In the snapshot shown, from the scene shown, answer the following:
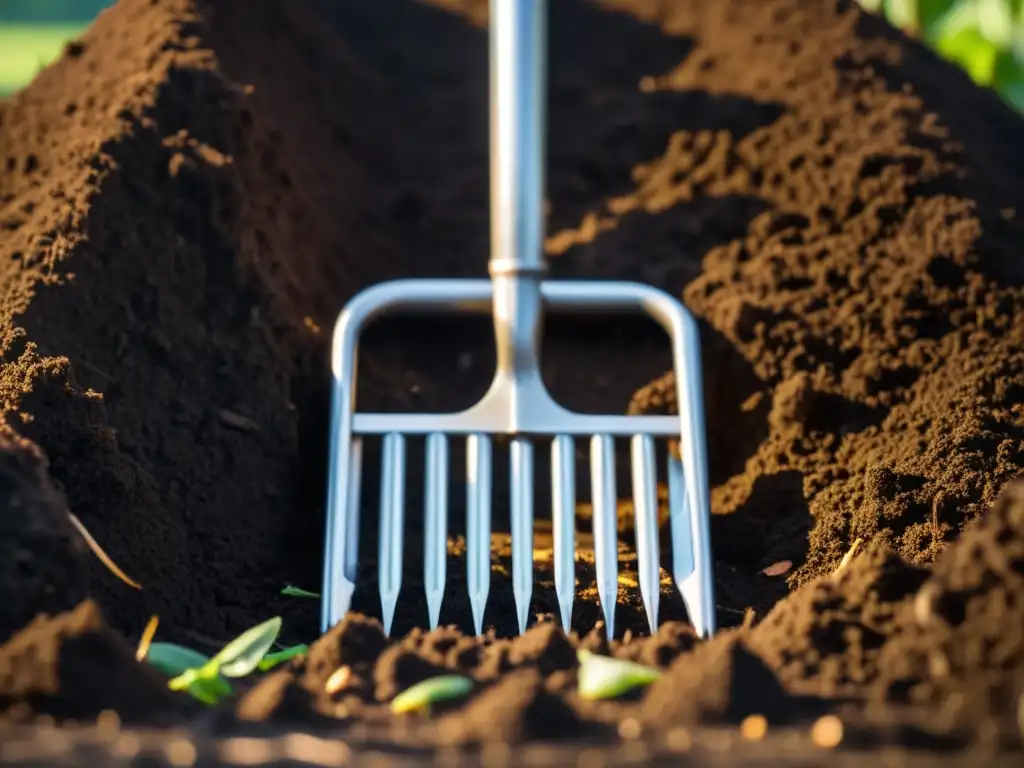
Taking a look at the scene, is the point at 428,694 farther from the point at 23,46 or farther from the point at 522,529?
the point at 23,46

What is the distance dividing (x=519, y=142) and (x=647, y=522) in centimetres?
70

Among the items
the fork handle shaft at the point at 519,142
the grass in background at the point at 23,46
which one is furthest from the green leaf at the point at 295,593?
the grass in background at the point at 23,46

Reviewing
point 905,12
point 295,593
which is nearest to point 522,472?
point 295,593

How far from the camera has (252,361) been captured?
1825 mm

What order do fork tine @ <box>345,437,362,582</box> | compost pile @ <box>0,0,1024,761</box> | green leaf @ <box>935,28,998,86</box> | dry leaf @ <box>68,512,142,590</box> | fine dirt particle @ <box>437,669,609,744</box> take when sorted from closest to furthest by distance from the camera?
1. fine dirt particle @ <box>437,669,609,744</box>
2. compost pile @ <box>0,0,1024,761</box>
3. dry leaf @ <box>68,512,142,590</box>
4. fork tine @ <box>345,437,362,582</box>
5. green leaf @ <box>935,28,998,86</box>

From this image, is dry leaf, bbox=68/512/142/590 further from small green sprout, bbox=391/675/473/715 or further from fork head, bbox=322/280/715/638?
small green sprout, bbox=391/675/473/715

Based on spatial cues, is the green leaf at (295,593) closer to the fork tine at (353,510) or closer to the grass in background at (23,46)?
the fork tine at (353,510)

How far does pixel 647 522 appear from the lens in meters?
1.70

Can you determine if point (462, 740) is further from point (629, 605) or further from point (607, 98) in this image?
point (607, 98)

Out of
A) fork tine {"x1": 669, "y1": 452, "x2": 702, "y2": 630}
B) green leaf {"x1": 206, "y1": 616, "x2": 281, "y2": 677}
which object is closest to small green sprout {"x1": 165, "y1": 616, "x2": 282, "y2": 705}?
green leaf {"x1": 206, "y1": 616, "x2": 281, "y2": 677}

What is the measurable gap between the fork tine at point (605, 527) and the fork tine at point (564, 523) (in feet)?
0.13

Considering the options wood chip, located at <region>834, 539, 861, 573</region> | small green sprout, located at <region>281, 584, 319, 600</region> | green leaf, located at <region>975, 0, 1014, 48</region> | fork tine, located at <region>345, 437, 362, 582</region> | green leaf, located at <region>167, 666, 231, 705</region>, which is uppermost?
green leaf, located at <region>975, 0, 1014, 48</region>

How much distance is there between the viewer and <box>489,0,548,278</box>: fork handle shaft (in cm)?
190

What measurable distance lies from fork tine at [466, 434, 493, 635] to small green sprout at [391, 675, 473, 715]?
480 millimetres
